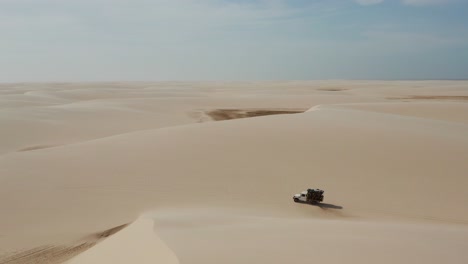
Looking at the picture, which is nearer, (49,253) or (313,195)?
(49,253)

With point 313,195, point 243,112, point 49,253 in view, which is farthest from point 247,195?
point 243,112

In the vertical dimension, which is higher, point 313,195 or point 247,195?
point 313,195

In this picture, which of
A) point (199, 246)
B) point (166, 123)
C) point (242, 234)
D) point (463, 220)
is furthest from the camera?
point (166, 123)

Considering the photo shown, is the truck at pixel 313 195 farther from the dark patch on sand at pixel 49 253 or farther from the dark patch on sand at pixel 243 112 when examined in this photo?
the dark patch on sand at pixel 243 112

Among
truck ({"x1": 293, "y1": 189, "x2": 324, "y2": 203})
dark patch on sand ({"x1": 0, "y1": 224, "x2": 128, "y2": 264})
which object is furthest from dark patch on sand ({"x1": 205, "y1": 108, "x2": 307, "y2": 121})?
dark patch on sand ({"x1": 0, "y1": 224, "x2": 128, "y2": 264})

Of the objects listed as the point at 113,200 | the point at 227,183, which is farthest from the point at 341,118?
the point at 113,200

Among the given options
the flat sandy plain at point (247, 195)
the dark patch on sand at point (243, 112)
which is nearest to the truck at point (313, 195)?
the flat sandy plain at point (247, 195)

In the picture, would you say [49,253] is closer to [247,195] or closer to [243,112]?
[247,195]

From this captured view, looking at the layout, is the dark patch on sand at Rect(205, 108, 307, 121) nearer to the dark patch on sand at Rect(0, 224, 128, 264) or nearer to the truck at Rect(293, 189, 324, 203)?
the truck at Rect(293, 189, 324, 203)

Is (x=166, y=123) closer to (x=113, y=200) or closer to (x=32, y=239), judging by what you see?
(x=113, y=200)
